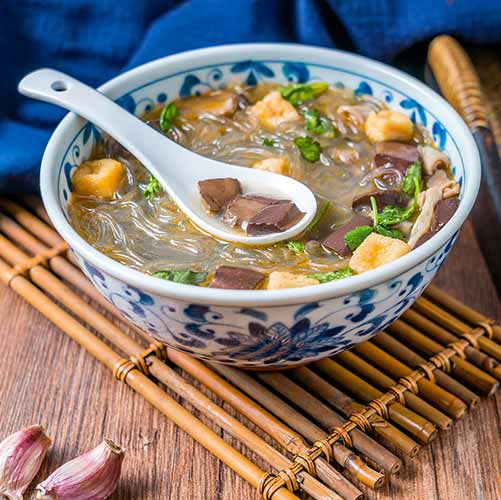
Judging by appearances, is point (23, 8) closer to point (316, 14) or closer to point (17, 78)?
point (17, 78)

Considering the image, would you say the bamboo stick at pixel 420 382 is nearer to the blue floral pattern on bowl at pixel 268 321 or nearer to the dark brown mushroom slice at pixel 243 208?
the blue floral pattern on bowl at pixel 268 321

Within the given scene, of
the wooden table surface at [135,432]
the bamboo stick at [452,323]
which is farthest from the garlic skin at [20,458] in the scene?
the bamboo stick at [452,323]

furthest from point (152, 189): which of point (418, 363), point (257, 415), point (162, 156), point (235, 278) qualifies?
point (418, 363)

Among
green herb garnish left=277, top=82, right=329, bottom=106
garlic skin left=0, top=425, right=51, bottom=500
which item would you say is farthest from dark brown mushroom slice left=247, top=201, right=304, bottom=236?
garlic skin left=0, top=425, right=51, bottom=500

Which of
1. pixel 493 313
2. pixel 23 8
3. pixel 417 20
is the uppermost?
pixel 23 8

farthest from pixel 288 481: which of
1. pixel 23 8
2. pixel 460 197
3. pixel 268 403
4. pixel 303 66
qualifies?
pixel 23 8

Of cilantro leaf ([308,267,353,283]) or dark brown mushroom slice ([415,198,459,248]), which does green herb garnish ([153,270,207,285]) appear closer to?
cilantro leaf ([308,267,353,283])
